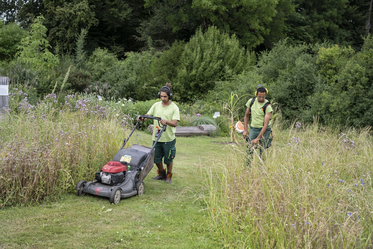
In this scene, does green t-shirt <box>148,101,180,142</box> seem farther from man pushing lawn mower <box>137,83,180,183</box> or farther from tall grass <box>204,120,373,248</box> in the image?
tall grass <box>204,120,373,248</box>

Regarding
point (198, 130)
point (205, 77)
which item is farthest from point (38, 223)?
point (205, 77)

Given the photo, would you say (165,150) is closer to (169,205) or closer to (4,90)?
(169,205)

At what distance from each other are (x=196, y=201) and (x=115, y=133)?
2066 mm

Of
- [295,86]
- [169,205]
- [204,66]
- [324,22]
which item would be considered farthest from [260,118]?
[324,22]

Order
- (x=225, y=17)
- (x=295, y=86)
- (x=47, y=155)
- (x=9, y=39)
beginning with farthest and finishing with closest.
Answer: (x=225, y=17), (x=9, y=39), (x=295, y=86), (x=47, y=155)

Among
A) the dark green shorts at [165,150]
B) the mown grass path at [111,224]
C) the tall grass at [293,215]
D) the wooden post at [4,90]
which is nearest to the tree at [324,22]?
the dark green shorts at [165,150]

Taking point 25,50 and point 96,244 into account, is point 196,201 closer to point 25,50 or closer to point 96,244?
point 96,244

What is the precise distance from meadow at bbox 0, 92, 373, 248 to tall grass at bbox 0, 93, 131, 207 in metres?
0.02

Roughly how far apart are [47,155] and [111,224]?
1358 mm

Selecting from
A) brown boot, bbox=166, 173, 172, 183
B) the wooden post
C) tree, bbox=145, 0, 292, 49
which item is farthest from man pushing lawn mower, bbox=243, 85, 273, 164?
tree, bbox=145, 0, 292, 49

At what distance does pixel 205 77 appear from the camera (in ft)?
59.7

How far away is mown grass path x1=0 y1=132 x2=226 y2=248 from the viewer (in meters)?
3.97

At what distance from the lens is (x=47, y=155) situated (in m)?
4.99

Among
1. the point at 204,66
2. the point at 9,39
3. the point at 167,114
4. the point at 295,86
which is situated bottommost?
the point at 167,114
